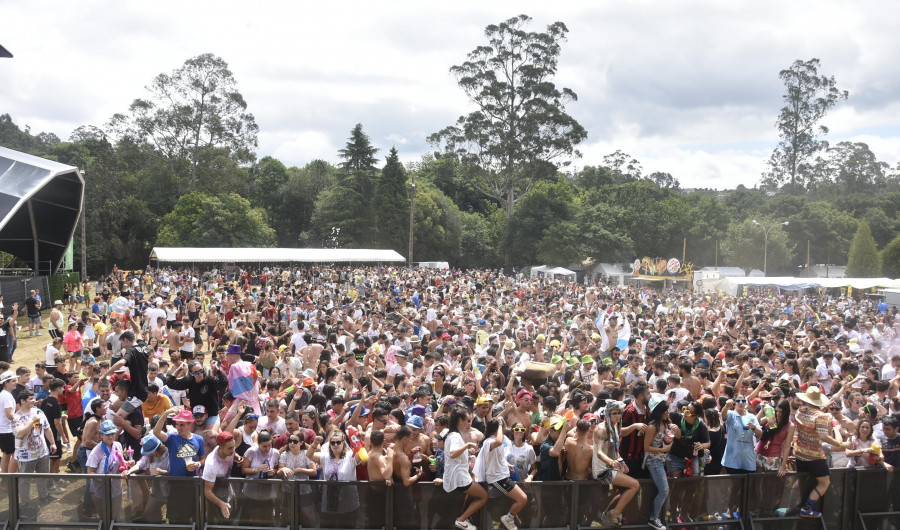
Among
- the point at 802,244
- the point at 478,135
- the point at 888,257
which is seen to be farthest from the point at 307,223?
the point at 888,257

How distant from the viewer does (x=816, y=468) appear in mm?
6117

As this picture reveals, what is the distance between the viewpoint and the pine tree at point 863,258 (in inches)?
1884

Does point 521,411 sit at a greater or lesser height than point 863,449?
greater

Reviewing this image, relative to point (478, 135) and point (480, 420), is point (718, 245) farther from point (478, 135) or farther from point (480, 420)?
point (480, 420)

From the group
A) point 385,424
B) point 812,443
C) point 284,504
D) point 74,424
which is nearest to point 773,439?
point 812,443

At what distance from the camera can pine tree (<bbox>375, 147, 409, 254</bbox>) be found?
48.5 m

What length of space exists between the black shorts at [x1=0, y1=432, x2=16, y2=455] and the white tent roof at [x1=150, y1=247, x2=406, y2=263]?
31536 mm

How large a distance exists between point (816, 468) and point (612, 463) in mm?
2229

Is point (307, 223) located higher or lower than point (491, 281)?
higher

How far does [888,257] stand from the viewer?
48.8m

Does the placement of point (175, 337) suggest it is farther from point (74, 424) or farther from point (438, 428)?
point (438, 428)

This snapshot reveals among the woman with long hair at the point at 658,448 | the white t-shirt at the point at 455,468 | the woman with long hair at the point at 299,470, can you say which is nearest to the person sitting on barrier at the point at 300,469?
the woman with long hair at the point at 299,470

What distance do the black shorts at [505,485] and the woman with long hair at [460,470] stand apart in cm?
13

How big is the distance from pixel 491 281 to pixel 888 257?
3670 cm
